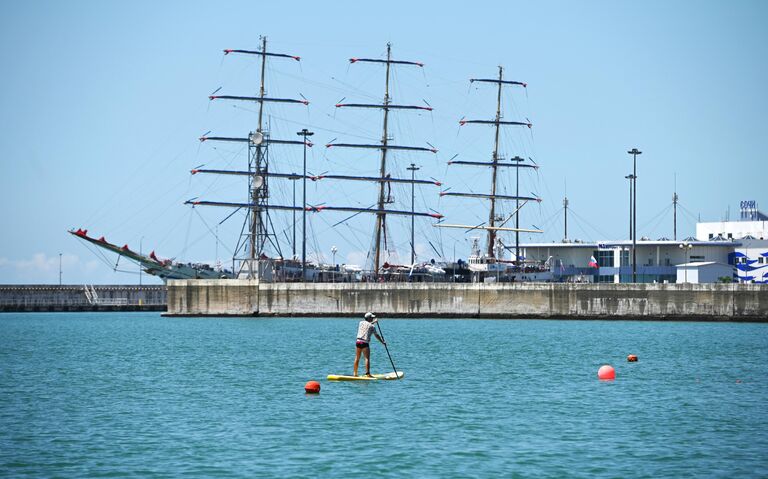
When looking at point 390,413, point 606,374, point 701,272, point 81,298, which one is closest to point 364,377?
point 390,413

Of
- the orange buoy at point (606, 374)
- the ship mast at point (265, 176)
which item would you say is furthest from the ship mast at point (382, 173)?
the orange buoy at point (606, 374)

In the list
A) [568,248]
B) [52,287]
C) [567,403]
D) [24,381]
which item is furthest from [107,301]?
[567,403]

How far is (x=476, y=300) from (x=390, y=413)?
197ft

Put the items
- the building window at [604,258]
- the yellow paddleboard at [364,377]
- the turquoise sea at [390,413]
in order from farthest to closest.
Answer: the building window at [604,258] → the yellow paddleboard at [364,377] → the turquoise sea at [390,413]

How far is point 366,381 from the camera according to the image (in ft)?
124

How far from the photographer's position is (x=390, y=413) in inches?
1184

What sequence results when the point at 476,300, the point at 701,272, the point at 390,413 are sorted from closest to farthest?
the point at 390,413 → the point at 476,300 → the point at 701,272

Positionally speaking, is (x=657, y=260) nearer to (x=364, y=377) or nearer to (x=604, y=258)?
(x=604, y=258)

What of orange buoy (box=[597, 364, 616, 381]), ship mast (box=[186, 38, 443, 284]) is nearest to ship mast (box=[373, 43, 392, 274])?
ship mast (box=[186, 38, 443, 284])

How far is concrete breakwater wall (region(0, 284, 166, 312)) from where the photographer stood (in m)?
136

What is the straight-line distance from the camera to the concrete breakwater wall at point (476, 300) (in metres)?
81.1

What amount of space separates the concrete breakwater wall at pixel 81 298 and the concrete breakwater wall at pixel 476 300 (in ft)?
137

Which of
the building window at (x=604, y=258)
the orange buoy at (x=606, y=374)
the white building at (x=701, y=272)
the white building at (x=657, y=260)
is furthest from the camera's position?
the building window at (x=604, y=258)

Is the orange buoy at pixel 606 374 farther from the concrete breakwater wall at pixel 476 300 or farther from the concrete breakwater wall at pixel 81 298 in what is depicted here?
the concrete breakwater wall at pixel 81 298
